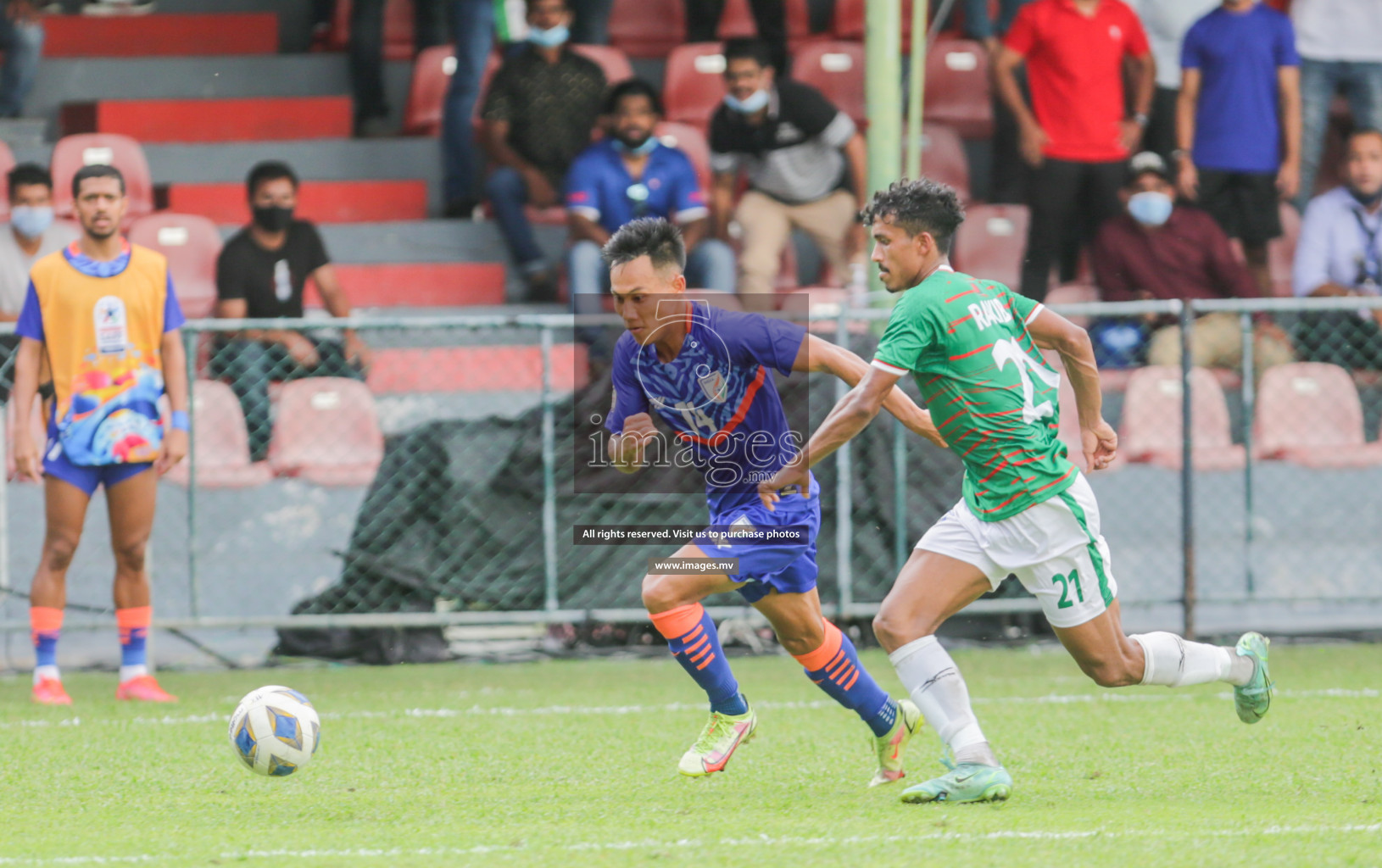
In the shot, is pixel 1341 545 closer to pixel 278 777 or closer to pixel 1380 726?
pixel 1380 726

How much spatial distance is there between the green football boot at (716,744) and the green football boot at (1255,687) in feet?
5.12

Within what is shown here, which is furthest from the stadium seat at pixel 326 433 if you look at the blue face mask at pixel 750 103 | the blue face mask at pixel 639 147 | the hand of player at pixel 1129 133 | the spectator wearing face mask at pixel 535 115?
the hand of player at pixel 1129 133

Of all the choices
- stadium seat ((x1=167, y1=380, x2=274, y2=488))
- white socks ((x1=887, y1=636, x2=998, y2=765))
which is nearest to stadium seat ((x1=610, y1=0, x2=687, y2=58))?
stadium seat ((x1=167, y1=380, x2=274, y2=488))

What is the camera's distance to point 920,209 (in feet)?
16.1

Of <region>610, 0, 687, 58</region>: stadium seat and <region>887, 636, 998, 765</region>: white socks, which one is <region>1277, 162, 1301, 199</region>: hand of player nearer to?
<region>610, 0, 687, 58</region>: stadium seat

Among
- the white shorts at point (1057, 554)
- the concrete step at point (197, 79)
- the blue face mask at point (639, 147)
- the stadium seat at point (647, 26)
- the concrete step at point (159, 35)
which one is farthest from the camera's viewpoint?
the concrete step at point (159, 35)

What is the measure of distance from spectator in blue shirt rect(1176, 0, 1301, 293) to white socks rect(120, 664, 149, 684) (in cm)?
734

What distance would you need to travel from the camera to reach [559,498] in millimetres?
8812

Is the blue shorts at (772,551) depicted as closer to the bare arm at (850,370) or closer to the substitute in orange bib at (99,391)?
the bare arm at (850,370)

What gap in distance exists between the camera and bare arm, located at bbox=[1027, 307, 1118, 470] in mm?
5086

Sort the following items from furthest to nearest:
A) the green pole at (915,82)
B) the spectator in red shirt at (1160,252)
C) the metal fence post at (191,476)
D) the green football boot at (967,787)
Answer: the spectator in red shirt at (1160,252) < the green pole at (915,82) < the metal fence post at (191,476) < the green football boot at (967,787)

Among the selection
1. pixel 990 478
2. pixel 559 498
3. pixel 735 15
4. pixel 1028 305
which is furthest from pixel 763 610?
pixel 735 15

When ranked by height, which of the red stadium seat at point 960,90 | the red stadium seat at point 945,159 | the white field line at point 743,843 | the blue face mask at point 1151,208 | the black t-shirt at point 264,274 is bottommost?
the white field line at point 743,843

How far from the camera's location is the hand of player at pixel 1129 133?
37.2 ft
